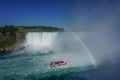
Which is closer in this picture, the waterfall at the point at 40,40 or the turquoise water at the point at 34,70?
the turquoise water at the point at 34,70

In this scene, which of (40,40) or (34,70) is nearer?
(34,70)

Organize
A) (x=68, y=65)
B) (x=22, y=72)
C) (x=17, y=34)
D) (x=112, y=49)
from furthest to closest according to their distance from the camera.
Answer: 1. (x=17, y=34)
2. (x=112, y=49)
3. (x=68, y=65)
4. (x=22, y=72)

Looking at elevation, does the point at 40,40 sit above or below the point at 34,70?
above

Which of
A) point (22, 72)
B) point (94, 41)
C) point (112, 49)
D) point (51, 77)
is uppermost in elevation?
point (94, 41)

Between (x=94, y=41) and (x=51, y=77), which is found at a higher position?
(x=94, y=41)

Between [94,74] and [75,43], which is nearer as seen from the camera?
[94,74]

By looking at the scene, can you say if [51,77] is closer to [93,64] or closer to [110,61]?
[93,64]

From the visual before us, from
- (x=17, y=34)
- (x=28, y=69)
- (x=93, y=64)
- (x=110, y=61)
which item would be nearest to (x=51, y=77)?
(x=28, y=69)

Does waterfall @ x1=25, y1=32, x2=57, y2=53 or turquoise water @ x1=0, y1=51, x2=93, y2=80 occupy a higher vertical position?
waterfall @ x1=25, y1=32, x2=57, y2=53

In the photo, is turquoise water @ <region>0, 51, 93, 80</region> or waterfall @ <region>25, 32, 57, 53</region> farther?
waterfall @ <region>25, 32, 57, 53</region>

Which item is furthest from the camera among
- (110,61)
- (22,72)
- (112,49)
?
(112,49)

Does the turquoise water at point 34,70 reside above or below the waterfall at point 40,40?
below
